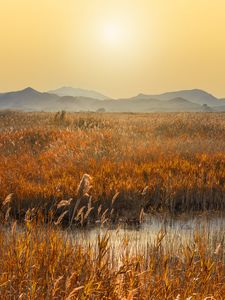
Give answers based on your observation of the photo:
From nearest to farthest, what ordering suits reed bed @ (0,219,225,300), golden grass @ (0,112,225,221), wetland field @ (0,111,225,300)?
reed bed @ (0,219,225,300) → wetland field @ (0,111,225,300) → golden grass @ (0,112,225,221)

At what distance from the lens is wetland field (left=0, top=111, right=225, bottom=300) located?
416cm

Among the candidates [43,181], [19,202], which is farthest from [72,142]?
[19,202]

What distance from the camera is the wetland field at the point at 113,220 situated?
416 cm

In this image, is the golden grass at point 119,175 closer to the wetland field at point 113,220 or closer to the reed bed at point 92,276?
the wetland field at point 113,220

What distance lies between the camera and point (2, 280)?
3912 millimetres

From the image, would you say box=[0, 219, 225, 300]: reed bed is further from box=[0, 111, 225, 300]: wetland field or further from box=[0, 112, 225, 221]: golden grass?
box=[0, 112, 225, 221]: golden grass

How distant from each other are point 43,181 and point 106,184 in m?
1.32

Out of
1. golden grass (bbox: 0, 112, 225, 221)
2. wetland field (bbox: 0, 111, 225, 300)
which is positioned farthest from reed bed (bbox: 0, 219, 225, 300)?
golden grass (bbox: 0, 112, 225, 221)

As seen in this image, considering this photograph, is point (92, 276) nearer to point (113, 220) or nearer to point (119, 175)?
point (113, 220)

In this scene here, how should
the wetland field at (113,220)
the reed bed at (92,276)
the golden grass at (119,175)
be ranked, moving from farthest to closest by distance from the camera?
the golden grass at (119,175)
the wetland field at (113,220)
the reed bed at (92,276)

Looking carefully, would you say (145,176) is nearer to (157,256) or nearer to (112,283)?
(157,256)

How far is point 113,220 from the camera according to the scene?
7957 mm

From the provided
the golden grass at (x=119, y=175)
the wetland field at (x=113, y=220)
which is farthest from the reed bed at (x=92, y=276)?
the golden grass at (x=119, y=175)

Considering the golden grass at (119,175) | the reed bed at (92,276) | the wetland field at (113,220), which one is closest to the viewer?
the reed bed at (92,276)
